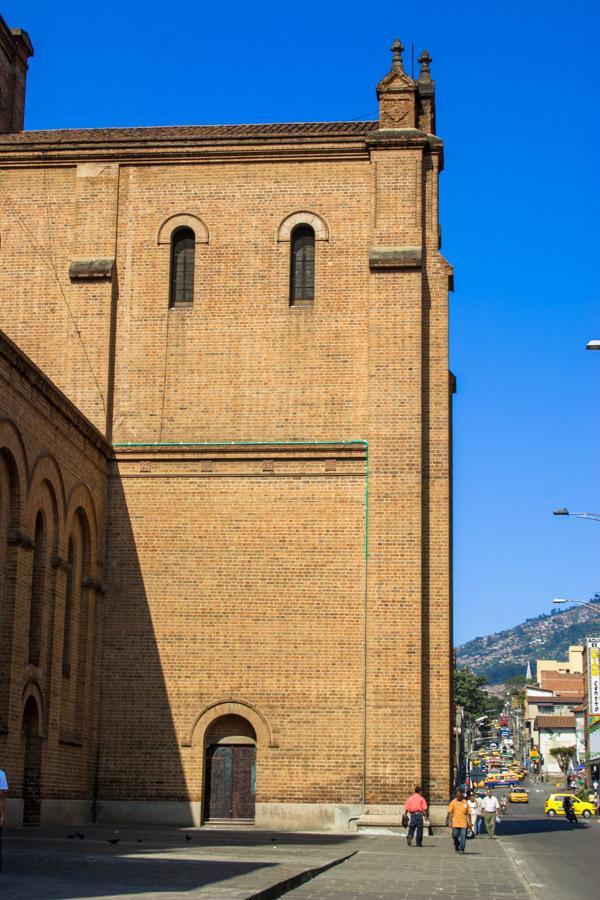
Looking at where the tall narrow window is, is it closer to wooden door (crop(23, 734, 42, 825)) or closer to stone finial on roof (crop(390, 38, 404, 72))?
stone finial on roof (crop(390, 38, 404, 72))

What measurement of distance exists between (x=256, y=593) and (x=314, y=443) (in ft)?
12.1

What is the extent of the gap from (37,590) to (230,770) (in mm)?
6418

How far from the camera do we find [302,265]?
1308 inches

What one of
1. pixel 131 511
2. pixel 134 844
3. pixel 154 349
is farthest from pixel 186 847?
pixel 154 349

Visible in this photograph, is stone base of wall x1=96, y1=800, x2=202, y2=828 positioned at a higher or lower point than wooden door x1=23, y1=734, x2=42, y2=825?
lower

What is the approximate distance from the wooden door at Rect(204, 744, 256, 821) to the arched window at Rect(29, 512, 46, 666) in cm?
548

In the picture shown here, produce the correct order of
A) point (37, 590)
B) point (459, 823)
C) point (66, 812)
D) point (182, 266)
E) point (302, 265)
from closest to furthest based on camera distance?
point (459, 823) → point (37, 590) → point (66, 812) → point (302, 265) → point (182, 266)

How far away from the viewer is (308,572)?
30859 mm

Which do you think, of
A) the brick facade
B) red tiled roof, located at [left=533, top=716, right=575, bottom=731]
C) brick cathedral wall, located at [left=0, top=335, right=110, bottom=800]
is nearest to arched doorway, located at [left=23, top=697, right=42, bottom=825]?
brick cathedral wall, located at [left=0, top=335, right=110, bottom=800]

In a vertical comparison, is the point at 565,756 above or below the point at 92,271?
below

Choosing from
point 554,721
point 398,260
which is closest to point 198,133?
point 398,260

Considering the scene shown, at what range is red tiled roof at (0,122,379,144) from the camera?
33.3m

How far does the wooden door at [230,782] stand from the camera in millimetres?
30219

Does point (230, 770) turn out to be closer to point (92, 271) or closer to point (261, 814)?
point (261, 814)
